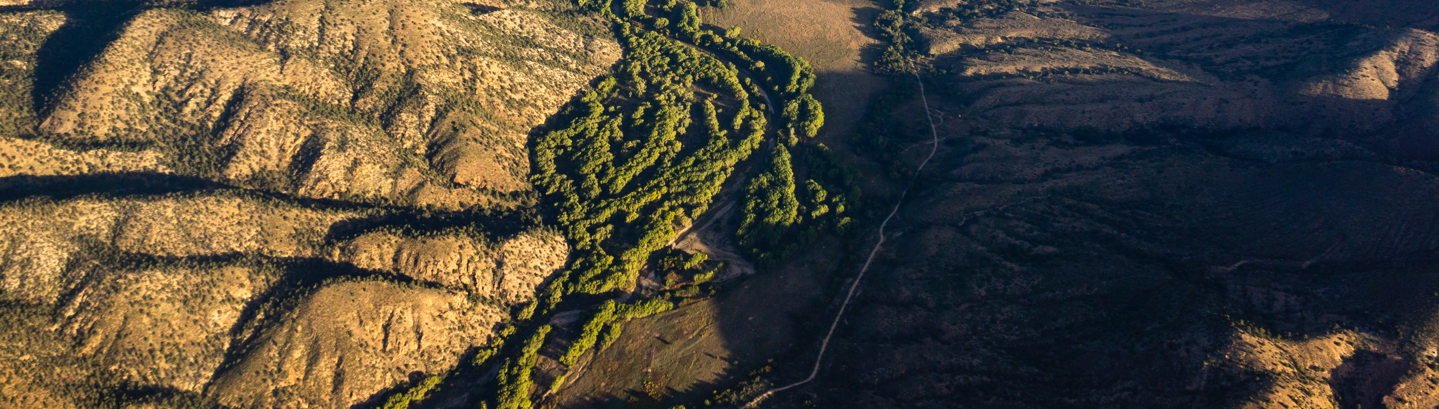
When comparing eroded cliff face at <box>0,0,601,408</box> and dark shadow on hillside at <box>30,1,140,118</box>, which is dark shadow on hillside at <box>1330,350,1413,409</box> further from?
dark shadow on hillside at <box>30,1,140,118</box>

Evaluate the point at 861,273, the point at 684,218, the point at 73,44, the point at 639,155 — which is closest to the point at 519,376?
the point at 684,218

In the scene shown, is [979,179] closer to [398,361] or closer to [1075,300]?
[1075,300]

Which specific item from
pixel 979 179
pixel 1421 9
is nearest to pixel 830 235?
pixel 979 179

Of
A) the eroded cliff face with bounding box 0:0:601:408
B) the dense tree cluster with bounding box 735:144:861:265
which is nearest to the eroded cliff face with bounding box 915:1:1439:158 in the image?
the dense tree cluster with bounding box 735:144:861:265

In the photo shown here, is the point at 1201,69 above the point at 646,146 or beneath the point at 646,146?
above

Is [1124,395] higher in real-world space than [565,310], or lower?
higher

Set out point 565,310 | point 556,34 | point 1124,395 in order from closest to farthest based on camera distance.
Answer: point 1124,395, point 565,310, point 556,34

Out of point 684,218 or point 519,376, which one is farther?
point 684,218

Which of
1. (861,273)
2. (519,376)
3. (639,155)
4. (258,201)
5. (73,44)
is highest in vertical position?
(73,44)

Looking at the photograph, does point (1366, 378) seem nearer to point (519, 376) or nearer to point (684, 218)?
point (684, 218)
